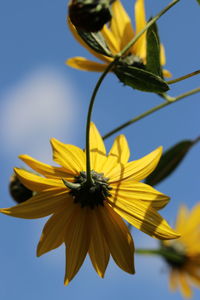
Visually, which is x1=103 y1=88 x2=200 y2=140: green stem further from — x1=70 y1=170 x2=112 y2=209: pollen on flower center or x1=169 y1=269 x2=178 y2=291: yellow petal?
x1=169 y1=269 x2=178 y2=291: yellow petal

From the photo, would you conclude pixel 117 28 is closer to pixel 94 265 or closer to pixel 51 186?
pixel 51 186

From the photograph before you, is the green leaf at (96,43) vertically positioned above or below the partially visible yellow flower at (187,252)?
above

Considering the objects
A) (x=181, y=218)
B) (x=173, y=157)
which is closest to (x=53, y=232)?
(x=173, y=157)

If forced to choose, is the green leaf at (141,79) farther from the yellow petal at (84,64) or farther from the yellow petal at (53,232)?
the yellow petal at (84,64)

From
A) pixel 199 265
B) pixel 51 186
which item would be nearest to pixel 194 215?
pixel 199 265

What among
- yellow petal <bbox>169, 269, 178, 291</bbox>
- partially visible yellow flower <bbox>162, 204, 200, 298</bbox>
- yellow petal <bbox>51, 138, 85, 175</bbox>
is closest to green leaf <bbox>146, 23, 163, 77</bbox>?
yellow petal <bbox>51, 138, 85, 175</bbox>

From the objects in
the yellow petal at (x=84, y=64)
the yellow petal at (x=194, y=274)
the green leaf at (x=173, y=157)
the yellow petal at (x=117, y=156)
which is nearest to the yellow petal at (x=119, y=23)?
the yellow petal at (x=84, y=64)

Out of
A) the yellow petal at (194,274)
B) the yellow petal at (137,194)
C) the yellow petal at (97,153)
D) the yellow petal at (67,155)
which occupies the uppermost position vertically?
the yellow petal at (67,155)
